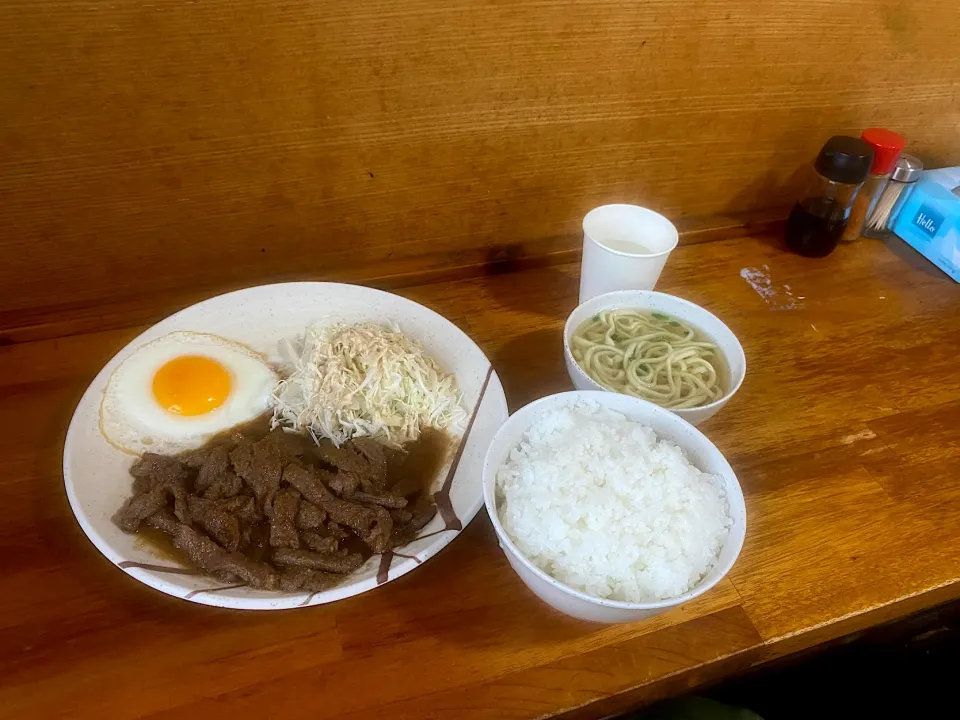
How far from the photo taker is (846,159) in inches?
71.6

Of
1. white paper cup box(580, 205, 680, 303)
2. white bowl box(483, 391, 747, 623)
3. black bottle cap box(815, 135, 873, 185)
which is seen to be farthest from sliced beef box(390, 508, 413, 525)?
black bottle cap box(815, 135, 873, 185)

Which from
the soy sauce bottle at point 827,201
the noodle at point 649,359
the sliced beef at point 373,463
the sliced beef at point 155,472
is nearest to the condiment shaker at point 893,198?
the soy sauce bottle at point 827,201

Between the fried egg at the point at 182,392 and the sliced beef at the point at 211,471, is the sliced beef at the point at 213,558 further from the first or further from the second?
the fried egg at the point at 182,392

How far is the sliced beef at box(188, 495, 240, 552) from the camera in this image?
49.8 inches

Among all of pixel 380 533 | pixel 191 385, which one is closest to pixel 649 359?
pixel 380 533

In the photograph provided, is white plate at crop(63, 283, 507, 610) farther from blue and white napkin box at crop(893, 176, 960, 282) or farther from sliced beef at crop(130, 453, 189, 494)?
blue and white napkin box at crop(893, 176, 960, 282)

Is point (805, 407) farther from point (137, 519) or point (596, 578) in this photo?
point (137, 519)

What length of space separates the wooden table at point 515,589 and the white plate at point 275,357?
10 cm

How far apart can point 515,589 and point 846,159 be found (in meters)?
1.44

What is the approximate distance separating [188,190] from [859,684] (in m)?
2.23

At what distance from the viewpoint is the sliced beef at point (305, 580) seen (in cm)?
118

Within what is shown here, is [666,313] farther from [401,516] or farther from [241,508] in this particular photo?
[241,508]

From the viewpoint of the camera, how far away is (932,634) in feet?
6.11

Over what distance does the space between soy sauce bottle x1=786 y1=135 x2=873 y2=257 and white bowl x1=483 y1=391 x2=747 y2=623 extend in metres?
1.03
